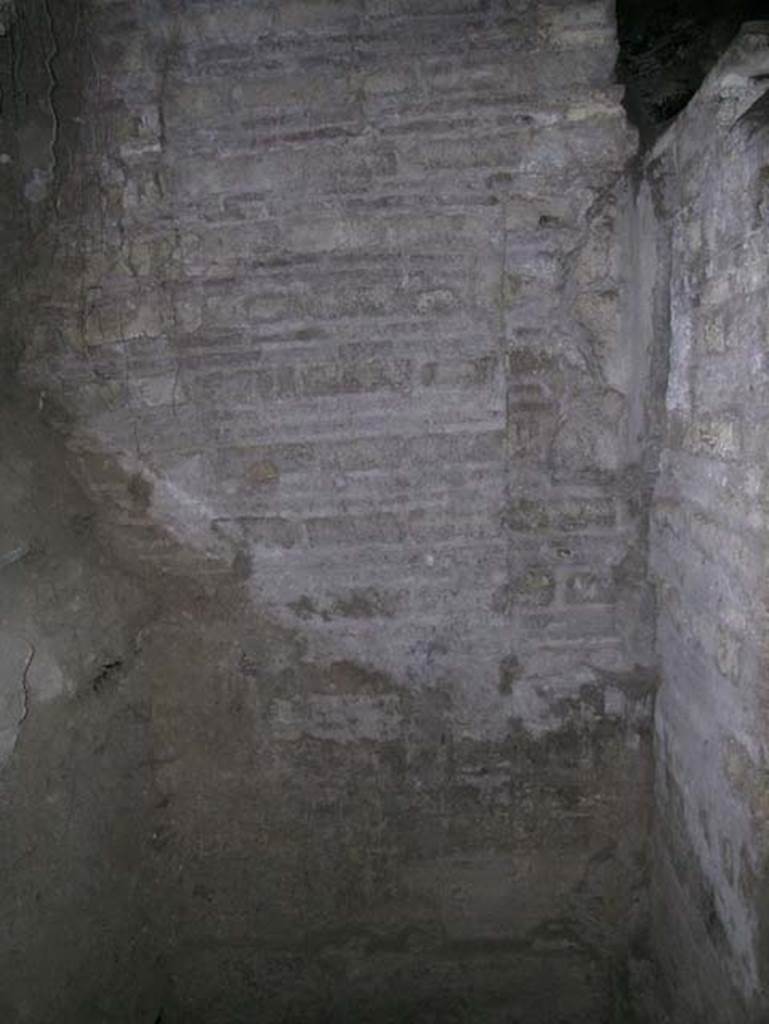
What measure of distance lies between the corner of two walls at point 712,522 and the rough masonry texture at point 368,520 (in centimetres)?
2

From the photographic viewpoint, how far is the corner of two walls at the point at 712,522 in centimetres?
167

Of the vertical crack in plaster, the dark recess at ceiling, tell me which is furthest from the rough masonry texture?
the dark recess at ceiling

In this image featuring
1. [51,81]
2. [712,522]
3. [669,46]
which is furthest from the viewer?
[669,46]

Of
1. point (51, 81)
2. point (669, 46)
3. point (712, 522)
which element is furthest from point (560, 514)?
point (51, 81)

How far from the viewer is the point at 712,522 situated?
191 centimetres

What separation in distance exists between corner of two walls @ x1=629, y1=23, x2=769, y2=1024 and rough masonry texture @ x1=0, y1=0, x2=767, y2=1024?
2 centimetres

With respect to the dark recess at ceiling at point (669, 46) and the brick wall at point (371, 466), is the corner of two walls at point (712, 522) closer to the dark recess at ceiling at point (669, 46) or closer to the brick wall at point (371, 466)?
the brick wall at point (371, 466)

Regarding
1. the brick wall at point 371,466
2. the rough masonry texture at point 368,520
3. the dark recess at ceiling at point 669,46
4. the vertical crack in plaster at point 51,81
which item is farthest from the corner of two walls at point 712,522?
the vertical crack in plaster at point 51,81

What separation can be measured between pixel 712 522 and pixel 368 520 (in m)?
0.94

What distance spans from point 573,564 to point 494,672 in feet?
1.35

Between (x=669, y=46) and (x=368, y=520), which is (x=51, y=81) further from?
(x=669, y=46)

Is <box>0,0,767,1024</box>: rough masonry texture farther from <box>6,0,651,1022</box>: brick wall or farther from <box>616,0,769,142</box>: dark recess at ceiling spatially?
<box>616,0,769,142</box>: dark recess at ceiling

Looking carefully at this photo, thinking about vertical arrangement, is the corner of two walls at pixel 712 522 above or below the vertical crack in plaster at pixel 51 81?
below

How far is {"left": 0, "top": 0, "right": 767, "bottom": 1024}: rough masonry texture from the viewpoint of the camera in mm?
2076
